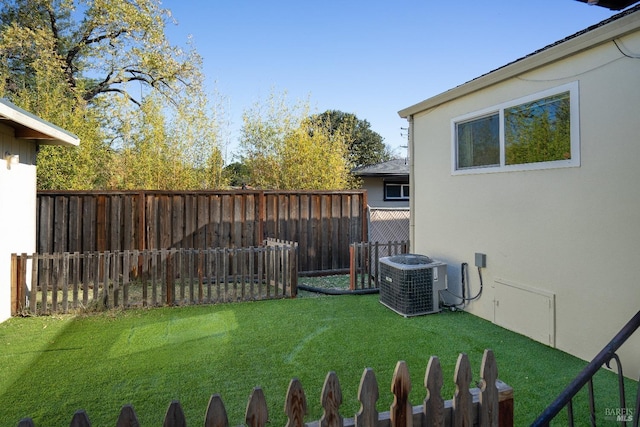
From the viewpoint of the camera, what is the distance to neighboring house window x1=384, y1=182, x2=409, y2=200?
16203 mm

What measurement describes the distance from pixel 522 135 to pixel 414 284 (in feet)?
7.81

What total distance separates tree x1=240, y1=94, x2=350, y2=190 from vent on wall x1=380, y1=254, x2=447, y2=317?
217 inches

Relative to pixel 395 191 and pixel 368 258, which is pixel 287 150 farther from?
pixel 395 191

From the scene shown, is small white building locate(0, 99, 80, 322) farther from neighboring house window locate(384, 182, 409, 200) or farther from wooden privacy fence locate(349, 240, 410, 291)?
neighboring house window locate(384, 182, 409, 200)

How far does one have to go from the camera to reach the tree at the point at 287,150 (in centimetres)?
1090

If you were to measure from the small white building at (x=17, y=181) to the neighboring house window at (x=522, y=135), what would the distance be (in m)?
5.94

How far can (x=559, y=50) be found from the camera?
407 centimetres

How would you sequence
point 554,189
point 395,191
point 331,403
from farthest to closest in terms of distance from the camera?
point 395,191 < point 554,189 < point 331,403

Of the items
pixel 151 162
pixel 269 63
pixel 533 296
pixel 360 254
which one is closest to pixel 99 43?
pixel 269 63

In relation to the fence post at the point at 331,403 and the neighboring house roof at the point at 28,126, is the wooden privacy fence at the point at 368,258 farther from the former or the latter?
the fence post at the point at 331,403

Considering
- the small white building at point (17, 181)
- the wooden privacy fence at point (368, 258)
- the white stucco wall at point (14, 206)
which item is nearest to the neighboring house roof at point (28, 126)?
the small white building at point (17, 181)

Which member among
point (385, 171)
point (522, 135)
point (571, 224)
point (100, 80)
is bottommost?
point (571, 224)

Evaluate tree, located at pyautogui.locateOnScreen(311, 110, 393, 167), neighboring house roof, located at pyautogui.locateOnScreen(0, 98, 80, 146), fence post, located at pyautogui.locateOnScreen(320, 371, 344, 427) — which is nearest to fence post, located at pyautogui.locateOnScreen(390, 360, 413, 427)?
fence post, located at pyautogui.locateOnScreen(320, 371, 344, 427)

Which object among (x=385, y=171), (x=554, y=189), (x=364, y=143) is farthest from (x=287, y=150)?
(x=364, y=143)
